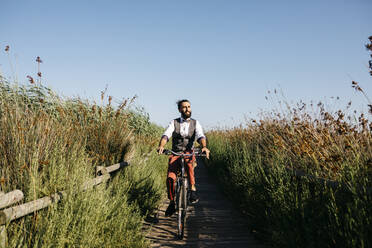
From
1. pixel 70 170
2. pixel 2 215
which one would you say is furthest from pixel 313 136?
pixel 2 215

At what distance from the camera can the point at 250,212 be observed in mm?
5484

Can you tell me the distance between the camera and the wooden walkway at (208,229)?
175 inches

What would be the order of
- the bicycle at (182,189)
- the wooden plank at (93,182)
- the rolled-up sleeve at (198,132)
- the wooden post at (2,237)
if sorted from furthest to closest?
1. the rolled-up sleeve at (198,132)
2. the bicycle at (182,189)
3. the wooden plank at (93,182)
4. the wooden post at (2,237)

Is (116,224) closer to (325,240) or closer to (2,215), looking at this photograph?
(2,215)

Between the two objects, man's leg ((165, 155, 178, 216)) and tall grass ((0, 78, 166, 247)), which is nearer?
tall grass ((0, 78, 166, 247))

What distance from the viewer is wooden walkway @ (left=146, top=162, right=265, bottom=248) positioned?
175 inches

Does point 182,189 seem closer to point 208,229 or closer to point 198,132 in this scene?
point 208,229

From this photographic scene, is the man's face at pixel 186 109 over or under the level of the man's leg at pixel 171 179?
over

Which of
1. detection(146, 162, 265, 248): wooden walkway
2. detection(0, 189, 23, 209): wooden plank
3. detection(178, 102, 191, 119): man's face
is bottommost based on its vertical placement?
detection(146, 162, 265, 248): wooden walkway

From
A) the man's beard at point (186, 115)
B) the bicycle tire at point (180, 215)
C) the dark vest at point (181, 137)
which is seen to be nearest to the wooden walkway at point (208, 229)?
the bicycle tire at point (180, 215)

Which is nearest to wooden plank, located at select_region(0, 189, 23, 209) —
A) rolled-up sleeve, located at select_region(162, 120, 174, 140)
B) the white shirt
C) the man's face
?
rolled-up sleeve, located at select_region(162, 120, 174, 140)

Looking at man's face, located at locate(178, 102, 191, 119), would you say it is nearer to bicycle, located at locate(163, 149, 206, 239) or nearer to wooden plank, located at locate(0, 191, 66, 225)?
bicycle, located at locate(163, 149, 206, 239)

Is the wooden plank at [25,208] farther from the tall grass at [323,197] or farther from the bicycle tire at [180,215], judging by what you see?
the tall grass at [323,197]

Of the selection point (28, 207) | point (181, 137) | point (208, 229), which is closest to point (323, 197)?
point (208, 229)
